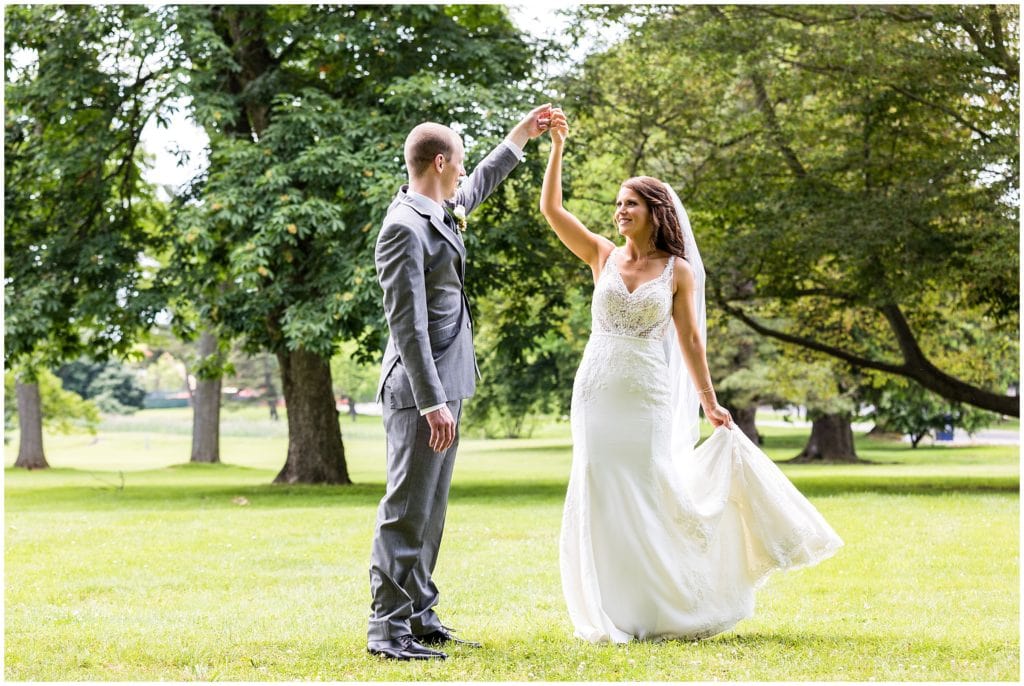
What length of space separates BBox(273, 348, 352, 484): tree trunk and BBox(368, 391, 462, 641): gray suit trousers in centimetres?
1413

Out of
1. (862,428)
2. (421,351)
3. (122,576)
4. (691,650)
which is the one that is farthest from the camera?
(862,428)

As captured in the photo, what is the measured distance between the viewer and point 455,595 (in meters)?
8.00

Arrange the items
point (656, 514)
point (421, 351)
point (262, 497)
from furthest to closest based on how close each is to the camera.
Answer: point (262, 497) → point (656, 514) → point (421, 351)

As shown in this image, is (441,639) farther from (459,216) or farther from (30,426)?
(30,426)

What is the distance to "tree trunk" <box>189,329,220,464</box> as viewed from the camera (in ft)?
99.2

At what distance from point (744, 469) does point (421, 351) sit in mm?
2070

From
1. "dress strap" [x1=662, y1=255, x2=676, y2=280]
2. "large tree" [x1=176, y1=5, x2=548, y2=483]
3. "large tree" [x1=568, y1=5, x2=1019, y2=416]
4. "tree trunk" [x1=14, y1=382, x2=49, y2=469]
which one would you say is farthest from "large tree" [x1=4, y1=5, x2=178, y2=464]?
"dress strap" [x1=662, y1=255, x2=676, y2=280]

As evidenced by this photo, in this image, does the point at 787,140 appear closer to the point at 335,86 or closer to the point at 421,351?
the point at 335,86

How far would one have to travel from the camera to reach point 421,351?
16.9 feet

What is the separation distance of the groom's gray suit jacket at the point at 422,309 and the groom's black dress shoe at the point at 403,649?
113cm

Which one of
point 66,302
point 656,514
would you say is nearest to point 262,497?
point 66,302

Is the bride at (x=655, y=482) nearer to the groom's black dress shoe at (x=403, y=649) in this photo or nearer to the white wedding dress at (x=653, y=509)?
the white wedding dress at (x=653, y=509)

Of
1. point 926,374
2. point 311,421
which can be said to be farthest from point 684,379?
point 926,374

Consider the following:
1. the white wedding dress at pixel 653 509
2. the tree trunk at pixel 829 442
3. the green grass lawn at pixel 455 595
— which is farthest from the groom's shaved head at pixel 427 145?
the tree trunk at pixel 829 442
